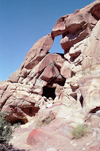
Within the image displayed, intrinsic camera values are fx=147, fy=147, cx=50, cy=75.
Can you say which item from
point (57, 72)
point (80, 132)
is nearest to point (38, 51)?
point (57, 72)

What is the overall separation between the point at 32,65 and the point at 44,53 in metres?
2.13

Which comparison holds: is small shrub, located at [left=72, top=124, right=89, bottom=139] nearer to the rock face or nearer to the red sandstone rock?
the rock face

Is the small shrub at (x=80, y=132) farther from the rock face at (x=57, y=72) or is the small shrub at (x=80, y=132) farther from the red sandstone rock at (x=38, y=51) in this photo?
the red sandstone rock at (x=38, y=51)

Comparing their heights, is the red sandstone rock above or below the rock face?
above

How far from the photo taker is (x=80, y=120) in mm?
8570

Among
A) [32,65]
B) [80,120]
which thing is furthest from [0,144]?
[32,65]

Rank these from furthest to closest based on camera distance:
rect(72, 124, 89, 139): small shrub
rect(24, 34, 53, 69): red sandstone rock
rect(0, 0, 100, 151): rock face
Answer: rect(24, 34, 53, 69): red sandstone rock → rect(0, 0, 100, 151): rock face → rect(72, 124, 89, 139): small shrub

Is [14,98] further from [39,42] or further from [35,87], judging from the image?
[39,42]

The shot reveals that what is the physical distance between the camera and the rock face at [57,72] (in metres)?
12.0

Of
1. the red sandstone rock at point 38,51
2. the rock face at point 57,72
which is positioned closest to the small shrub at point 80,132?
the rock face at point 57,72

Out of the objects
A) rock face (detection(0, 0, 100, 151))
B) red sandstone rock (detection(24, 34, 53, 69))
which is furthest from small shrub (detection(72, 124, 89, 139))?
red sandstone rock (detection(24, 34, 53, 69))

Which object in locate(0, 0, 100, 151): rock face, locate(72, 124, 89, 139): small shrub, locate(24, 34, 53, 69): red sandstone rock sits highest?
locate(24, 34, 53, 69): red sandstone rock

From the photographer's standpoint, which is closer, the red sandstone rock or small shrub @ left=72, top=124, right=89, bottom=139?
small shrub @ left=72, top=124, right=89, bottom=139

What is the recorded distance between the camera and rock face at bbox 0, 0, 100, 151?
11992mm
